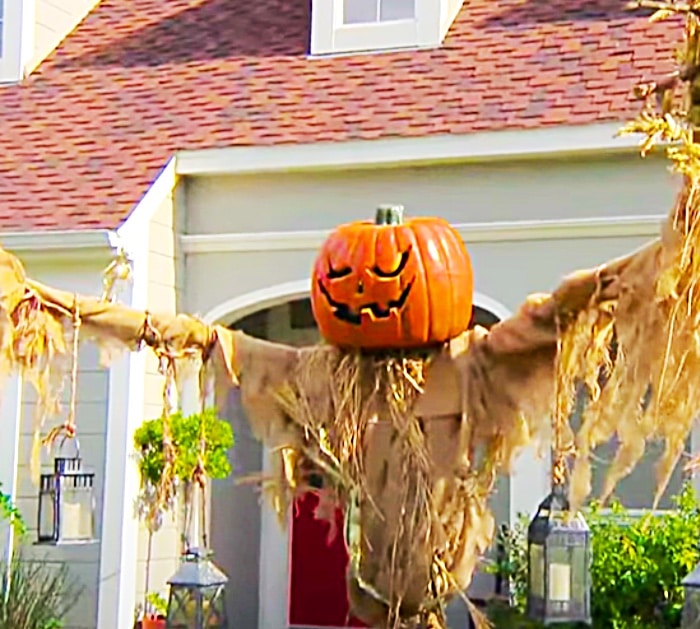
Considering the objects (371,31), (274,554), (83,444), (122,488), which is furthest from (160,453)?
(371,31)

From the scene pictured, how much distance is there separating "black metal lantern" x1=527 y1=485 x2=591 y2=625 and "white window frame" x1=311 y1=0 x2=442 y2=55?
5.13 m

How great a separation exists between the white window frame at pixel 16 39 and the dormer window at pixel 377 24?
223 cm

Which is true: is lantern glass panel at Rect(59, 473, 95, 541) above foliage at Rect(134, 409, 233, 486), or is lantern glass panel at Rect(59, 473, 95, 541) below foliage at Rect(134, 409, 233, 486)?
below

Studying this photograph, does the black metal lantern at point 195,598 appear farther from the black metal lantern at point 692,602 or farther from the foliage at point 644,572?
the foliage at point 644,572

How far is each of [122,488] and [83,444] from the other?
0.37m

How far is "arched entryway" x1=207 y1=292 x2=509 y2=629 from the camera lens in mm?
8094

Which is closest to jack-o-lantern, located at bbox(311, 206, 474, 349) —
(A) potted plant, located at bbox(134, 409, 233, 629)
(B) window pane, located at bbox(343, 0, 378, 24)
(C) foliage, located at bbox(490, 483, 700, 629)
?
(C) foliage, located at bbox(490, 483, 700, 629)

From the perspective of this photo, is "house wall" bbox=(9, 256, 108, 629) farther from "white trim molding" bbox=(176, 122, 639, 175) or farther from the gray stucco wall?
"white trim molding" bbox=(176, 122, 639, 175)

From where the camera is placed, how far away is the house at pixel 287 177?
6930mm

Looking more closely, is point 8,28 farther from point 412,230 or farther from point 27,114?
point 412,230

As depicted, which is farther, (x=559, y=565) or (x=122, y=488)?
(x=122, y=488)

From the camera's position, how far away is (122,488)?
23.0ft

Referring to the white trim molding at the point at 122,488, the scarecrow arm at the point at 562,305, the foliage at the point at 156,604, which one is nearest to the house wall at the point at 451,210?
the white trim molding at the point at 122,488

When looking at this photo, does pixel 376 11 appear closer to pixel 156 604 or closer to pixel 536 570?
pixel 156 604
